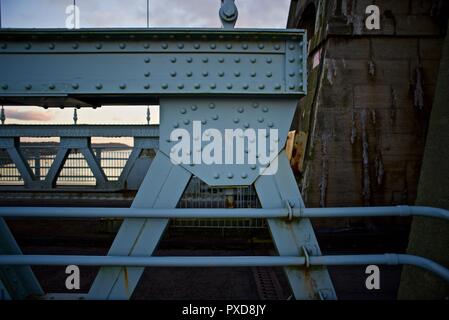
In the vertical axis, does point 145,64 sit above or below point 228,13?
below

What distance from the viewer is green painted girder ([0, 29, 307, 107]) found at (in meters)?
2.23

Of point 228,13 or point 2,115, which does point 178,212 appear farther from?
point 2,115

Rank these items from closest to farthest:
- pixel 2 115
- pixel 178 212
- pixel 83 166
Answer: pixel 178 212 → pixel 2 115 → pixel 83 166

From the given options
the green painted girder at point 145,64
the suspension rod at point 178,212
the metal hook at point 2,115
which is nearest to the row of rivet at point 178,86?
the green painted girder at point 145,64

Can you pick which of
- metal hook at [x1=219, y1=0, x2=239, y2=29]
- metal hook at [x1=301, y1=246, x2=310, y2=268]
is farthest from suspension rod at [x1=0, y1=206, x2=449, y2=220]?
metal hook at [x1=219, y1=0, x2=239, y2=29]

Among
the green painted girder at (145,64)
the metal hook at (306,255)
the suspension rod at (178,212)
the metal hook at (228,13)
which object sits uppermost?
the metal hook at (228,13)

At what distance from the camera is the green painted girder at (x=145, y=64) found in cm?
223

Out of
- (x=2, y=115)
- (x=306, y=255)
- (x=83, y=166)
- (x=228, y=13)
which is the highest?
(x=228, y=13)

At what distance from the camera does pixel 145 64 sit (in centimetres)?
226

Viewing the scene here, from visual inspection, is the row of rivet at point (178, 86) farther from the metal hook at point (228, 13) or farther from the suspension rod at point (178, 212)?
the suspension rod at point (178, 212)

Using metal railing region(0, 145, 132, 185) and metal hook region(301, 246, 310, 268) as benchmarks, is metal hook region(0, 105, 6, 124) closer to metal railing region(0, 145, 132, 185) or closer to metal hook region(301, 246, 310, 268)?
metal railing region(0, 145, 132, 185)

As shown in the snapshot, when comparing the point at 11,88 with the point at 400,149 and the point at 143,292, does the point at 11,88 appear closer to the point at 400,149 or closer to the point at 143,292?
the point at 143,292

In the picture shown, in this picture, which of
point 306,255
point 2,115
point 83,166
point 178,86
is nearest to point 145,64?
point 178,86

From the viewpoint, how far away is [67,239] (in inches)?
211
